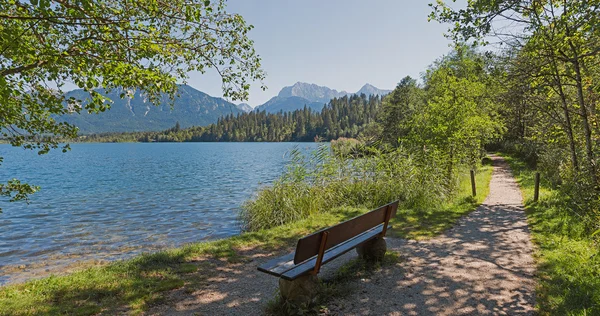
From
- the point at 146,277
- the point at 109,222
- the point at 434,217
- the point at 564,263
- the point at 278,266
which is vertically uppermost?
the point at 278,266

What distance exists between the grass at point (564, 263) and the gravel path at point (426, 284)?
22cm

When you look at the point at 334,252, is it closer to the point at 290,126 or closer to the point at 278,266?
the point at 278,266

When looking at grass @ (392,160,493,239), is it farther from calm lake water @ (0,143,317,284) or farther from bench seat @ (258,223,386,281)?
calm lake water @ (0,143,317,284)

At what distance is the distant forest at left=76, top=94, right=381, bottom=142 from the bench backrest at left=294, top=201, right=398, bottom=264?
124 meters

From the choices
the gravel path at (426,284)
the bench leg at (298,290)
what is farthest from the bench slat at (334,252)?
the gravel path at (426,284)

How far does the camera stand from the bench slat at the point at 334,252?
4367mm

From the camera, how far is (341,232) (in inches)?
196

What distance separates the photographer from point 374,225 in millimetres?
6082

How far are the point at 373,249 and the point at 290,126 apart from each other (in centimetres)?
15901

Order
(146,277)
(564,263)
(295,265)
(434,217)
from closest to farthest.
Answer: (295,265)
(564,263)
(146,277)
(434,217)

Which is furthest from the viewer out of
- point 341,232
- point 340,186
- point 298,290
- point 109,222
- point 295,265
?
point 109,222

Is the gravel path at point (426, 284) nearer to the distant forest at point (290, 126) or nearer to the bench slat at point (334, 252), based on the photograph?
the bench slat at point (334, 252)

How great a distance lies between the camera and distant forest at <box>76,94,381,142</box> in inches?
5640

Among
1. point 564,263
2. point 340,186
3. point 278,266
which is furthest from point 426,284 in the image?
point 340,186
